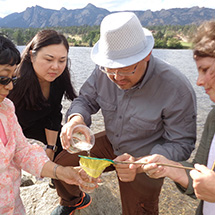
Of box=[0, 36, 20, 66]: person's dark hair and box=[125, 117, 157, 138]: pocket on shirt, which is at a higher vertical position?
box=[0, 36, 20, 66]: person's dark hair

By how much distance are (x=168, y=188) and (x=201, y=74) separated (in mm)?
2879

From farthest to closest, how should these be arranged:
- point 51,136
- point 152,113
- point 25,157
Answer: point 51,136 → point 152,113 → point 25,157

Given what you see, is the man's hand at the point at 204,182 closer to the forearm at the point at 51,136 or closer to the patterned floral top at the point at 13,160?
the patterned floral top at the point at 13,160

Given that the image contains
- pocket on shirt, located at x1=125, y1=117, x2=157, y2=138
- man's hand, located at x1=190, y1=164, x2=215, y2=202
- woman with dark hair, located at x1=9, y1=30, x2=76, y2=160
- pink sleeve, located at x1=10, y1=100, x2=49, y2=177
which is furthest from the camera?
woman with dark hair, located at x1=9, y1=30, x2=76, y2=160

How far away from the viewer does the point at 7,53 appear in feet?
6.64

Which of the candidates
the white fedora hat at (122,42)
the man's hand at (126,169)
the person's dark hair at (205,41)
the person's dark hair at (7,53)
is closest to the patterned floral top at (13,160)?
the person's dark hair at (7,53)

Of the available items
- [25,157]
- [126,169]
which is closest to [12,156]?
[25,157]

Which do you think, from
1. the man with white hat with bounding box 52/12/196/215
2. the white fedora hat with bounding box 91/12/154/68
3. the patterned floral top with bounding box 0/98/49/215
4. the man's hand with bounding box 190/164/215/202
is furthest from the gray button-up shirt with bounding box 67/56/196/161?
the patterned floral top with bounding box 0/98/49/215

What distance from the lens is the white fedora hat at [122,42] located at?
2566 mm

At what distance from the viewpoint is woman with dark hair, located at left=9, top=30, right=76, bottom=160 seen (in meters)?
3.81

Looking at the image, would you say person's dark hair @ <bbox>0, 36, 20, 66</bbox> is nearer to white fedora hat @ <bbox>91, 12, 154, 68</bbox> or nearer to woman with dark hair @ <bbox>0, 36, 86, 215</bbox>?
woman with dark hair @ <bbox>0, 36, 86, 215</bbox>

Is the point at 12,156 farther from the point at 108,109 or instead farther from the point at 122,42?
the point at 122,42

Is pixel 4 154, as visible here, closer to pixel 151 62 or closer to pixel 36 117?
pixel 151 62

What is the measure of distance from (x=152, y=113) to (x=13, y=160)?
1558 millimetres
